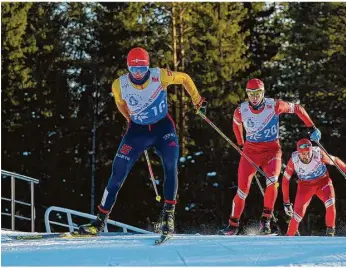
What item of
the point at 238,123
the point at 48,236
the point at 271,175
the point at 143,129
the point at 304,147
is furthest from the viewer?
the point at 304,147

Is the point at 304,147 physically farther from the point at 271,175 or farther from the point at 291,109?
the point at 271,175

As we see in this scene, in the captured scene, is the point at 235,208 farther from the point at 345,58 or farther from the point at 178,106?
the point at 345,58

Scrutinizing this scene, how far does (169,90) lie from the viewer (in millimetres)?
22297

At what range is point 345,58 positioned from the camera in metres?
22.1

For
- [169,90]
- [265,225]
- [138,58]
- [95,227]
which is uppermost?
[138,58]

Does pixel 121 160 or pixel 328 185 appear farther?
pixel 328 185

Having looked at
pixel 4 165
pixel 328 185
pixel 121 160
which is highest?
pixel 121 160

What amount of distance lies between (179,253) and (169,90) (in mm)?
16692

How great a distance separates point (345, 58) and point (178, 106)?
5.37 meters

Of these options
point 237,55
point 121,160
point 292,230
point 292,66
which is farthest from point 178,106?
point 121,160

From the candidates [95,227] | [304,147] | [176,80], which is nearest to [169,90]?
[304,147]

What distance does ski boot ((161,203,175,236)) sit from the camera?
6874 mm

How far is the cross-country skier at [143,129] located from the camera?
7.09m

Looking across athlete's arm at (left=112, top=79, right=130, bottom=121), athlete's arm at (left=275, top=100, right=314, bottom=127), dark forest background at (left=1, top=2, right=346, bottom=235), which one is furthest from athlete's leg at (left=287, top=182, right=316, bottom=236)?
dark forest background at (left=1, top=2, right=346, bottom=235)
